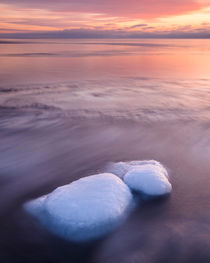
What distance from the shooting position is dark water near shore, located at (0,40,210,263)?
9.14ft

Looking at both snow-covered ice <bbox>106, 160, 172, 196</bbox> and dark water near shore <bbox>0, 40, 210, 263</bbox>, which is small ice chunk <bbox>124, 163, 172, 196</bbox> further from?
dark water near shore <bbox>0, 40, 210, 263</bbox>

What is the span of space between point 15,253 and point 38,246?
0.78ft

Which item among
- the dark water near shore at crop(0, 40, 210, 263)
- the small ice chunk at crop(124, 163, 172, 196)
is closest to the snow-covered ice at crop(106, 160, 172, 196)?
the small ice chunk at crop(124, 163, 172, 196)

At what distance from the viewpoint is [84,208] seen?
2967 millimetres

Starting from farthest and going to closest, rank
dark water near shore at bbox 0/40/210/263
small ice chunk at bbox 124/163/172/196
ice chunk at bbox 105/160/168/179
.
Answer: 1. ice chunk at bbox 105/160/168/179
2. small ice chunk at bbox 124/163/172/196
3. dark water near shore at bbox 0/40/210/263

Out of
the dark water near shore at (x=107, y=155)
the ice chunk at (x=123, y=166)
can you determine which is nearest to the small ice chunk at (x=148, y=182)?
the dark water near shore at (x=107, y=155)

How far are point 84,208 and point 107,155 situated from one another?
1.90m

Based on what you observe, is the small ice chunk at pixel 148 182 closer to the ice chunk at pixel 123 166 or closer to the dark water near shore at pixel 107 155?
the dark water near shore at pixel 107 155

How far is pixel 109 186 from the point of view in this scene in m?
3.31

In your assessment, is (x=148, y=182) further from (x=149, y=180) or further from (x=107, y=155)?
(x=107, y=155)

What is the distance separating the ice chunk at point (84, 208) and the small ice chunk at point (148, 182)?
0.18 m

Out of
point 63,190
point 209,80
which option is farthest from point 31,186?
point 209,80

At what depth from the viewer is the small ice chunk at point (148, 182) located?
A: 3.50 meters

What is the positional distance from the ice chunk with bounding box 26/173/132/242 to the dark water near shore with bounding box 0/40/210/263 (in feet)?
0.36
